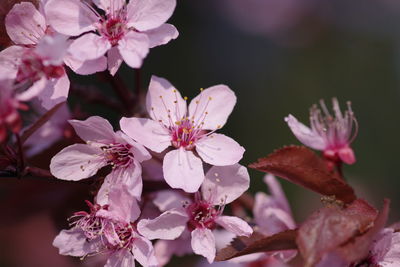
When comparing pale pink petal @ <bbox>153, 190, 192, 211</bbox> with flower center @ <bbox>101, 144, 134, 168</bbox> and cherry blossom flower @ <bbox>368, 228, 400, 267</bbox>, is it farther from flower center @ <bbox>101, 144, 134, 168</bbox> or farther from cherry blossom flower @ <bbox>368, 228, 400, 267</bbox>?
cherry blossom flower @ <bbox>368, 228, 400, 267</bbox>

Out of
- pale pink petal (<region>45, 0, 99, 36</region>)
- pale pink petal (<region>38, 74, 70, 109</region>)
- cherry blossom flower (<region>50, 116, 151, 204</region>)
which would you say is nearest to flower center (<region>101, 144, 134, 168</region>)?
cherry blossom flower (<region>50, 116, 151, 204</region>)

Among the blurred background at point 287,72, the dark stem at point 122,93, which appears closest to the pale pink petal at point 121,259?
the dark stem at point 122,93

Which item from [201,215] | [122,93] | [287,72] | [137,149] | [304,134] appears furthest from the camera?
[287,72]

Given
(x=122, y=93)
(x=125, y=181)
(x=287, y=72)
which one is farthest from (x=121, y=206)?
(x=287, y=72)

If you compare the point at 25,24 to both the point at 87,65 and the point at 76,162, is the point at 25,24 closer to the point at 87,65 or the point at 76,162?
the point at 87,65

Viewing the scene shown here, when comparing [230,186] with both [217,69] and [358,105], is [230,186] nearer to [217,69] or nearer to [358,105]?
[358,105]
